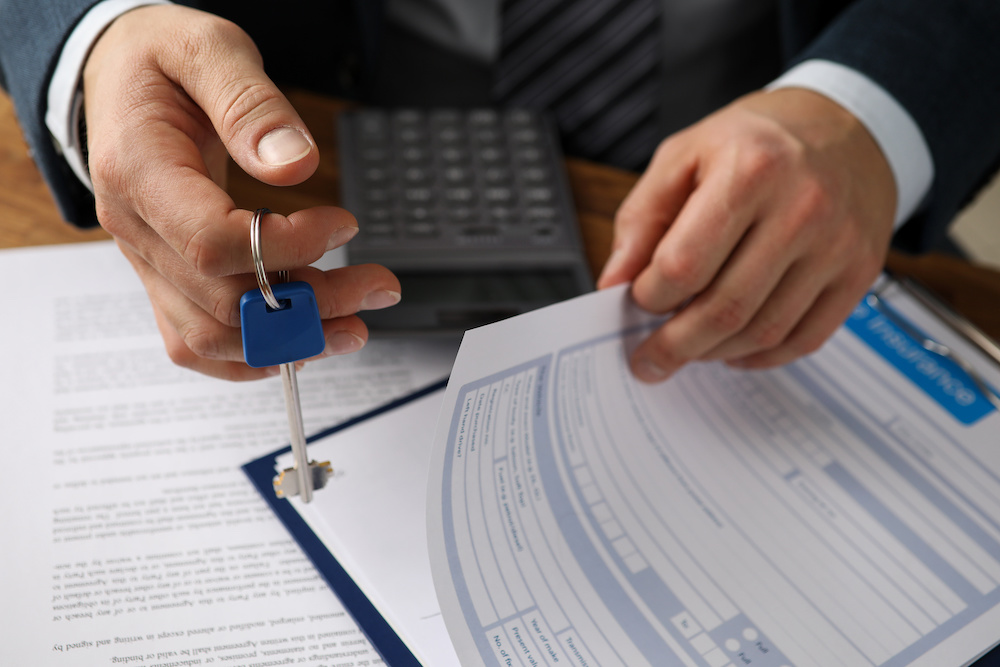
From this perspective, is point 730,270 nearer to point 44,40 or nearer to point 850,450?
point 850,450

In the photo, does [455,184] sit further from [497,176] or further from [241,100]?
[241,100]

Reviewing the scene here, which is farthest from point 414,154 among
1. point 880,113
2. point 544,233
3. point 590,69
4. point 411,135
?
point 880,113

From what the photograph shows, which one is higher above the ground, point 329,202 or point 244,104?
point 244,104

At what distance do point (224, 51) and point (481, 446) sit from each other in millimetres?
198

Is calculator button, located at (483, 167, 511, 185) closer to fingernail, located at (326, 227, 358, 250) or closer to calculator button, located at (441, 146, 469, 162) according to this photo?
calculator button, located at (441, 146, 469, 162)

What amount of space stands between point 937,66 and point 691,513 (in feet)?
1.24

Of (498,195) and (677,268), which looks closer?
(677,268)

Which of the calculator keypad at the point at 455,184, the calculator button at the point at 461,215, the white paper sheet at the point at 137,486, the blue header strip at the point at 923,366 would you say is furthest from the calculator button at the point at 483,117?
the blue header strip at the point at 923,366

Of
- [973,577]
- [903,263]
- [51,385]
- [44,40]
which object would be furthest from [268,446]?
[903,263]

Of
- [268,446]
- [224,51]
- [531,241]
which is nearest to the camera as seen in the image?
[224,51]

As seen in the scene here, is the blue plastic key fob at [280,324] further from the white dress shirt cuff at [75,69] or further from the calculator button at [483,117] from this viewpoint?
the calculator button at [483,117]

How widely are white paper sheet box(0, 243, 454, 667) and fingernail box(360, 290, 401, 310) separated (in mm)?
142

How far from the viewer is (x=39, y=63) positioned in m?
0.36

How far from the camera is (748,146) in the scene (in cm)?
39
